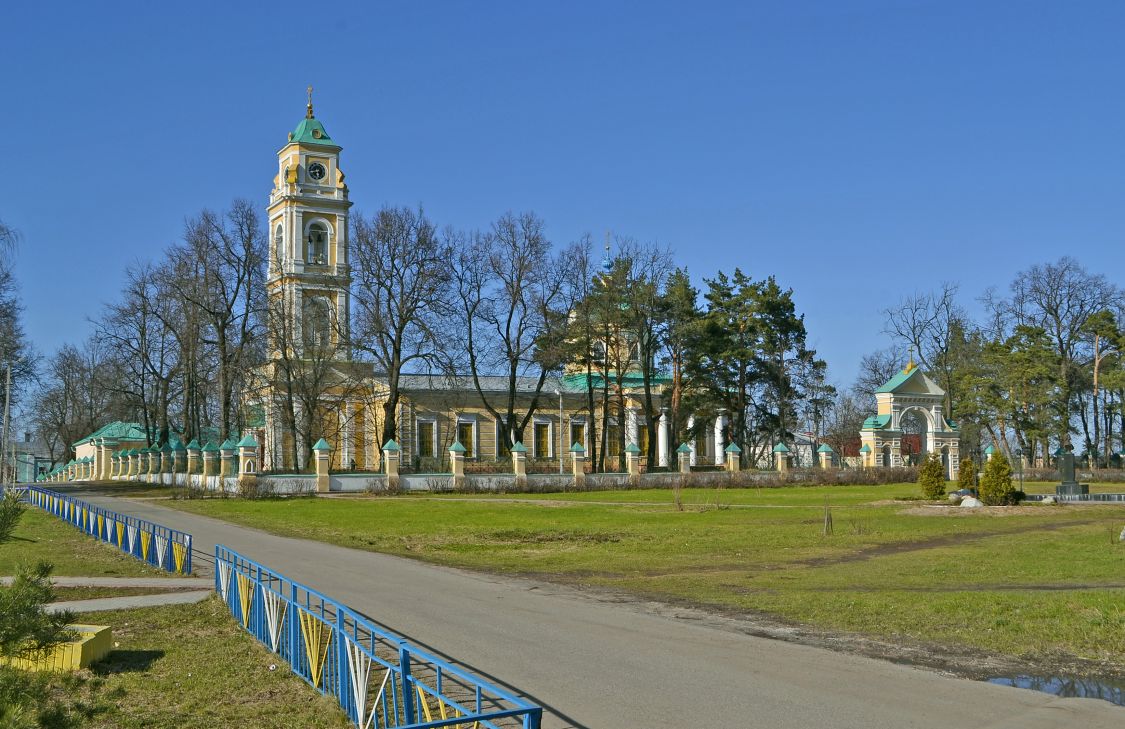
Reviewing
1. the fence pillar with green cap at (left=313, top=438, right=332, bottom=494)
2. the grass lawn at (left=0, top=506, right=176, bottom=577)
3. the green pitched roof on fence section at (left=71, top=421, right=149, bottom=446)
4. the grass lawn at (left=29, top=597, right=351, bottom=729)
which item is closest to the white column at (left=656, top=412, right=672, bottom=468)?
the fence pillar with green cap at (left=313, top=438, right=332, bottom=494)

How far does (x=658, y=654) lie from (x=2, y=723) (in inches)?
286

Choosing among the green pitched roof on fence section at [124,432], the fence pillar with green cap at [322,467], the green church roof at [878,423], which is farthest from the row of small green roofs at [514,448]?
the green pitched roof on fence section at [124,432]

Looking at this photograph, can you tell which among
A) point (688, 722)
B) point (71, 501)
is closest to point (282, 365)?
point (71, 501)

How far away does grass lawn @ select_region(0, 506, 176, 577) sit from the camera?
17.4m

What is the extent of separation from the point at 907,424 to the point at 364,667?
180ft

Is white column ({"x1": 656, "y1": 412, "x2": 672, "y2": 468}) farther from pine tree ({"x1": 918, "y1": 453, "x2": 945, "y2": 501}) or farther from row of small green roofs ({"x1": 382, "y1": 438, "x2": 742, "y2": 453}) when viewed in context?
pine tree ({"x1": 918, "y1": 453, "x2": 945, "y2": 501})

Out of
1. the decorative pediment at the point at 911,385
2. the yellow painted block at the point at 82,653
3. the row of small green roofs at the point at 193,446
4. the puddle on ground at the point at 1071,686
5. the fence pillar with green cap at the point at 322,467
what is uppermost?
the decorative pediment at the point at 911,385

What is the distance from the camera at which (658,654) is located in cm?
1025

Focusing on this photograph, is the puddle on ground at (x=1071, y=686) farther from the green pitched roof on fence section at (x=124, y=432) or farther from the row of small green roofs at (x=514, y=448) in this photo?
the green pitched roof on fence section at (x=124, y=432)

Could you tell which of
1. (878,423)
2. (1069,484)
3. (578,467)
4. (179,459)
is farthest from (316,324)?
(1069,484)

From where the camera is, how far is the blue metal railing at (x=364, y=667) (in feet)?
20.7

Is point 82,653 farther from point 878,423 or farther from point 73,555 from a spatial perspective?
point 878,423

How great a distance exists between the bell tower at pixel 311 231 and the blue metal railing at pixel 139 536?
85.1 feet

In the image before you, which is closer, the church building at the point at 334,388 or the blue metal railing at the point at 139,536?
the blue metal railing at the point at 139,536
